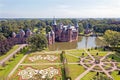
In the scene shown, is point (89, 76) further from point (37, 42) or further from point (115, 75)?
point (37, 42)

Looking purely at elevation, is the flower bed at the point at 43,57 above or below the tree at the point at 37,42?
below

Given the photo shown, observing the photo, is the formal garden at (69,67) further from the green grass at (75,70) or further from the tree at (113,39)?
the tree at (113,39)

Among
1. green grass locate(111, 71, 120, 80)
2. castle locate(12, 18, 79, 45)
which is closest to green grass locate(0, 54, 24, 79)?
green grass locate(111, 71, 120, 80)

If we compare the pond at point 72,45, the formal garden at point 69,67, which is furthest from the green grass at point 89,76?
the pond at point 72,45

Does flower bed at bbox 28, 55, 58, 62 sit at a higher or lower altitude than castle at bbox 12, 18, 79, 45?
lower

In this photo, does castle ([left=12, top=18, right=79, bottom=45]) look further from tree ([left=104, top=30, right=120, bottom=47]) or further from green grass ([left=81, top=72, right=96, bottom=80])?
green grass ([left=81, top=72, right=96, bottom=80])

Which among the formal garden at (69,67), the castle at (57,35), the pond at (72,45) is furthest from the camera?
the castle at (57,35)

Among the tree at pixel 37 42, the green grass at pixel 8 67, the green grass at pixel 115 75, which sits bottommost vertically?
the green grass at pixel 115 75

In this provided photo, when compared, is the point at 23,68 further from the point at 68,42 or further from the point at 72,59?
the point at 68,42

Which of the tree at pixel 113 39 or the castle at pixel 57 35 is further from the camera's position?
the castle at pixel 57 35

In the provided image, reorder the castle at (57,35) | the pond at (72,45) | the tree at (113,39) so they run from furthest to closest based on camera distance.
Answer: the castle at (57,35), the pond at (72,45), the tree at (113,39)
